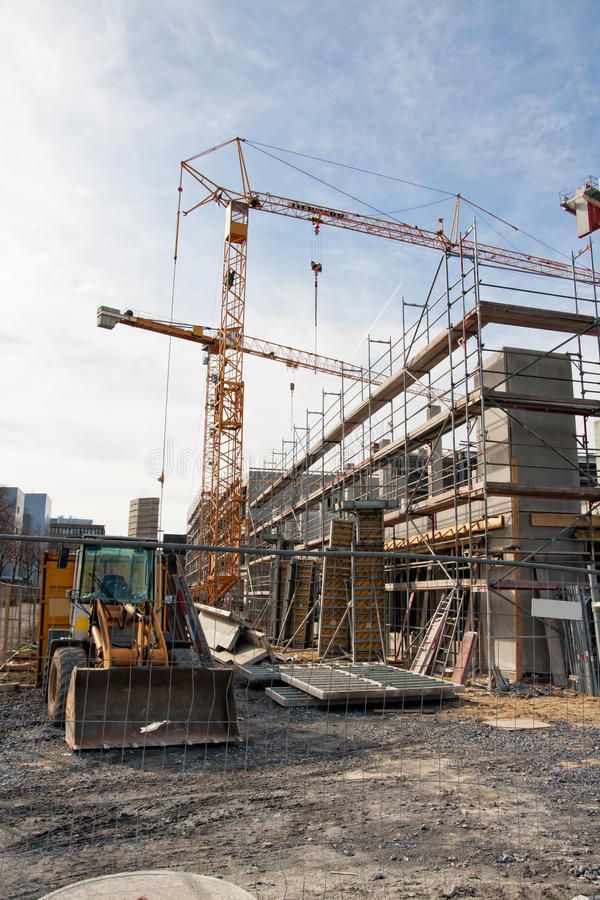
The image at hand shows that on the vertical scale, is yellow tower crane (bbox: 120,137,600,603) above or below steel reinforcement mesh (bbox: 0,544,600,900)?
above

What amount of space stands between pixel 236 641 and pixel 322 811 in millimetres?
10994

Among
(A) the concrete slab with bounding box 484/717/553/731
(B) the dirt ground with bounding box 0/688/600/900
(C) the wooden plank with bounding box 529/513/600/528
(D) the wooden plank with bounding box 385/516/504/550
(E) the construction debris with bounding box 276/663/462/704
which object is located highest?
(C) the wooden plank with bounding box 529/513/600/528

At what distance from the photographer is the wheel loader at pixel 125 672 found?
7.45 m

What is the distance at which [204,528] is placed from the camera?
131 feet

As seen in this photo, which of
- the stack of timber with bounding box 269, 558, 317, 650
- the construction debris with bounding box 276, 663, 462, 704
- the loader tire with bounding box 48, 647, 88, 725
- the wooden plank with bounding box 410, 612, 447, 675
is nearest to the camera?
the loader tire with bounding box 48, 647, 88, 725

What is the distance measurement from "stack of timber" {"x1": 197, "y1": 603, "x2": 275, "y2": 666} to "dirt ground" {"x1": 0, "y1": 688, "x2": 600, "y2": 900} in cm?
569

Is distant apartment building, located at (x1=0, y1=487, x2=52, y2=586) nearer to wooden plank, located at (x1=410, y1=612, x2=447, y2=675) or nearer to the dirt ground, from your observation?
wooden plank, located at (x1=410, y1=612, x2=447, y2=675)

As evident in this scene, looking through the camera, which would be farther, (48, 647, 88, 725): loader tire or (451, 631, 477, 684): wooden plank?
(451, 631, 477, 684): wooden plank

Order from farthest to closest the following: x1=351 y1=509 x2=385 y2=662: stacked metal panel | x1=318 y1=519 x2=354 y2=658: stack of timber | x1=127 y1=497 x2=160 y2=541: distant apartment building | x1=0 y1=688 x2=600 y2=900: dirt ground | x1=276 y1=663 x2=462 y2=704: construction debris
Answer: x1=127 y1=497 x2=160 y2=541: distant apartment building, x1=318 y1=519 x2=354 y2=658: stack of timber, x1=351 y1=509 x2=385 y2=662: stacked metal panel, x1=276 y1=663 x2=462 y2=704: construction debris, x1=0 y1=688 x2=600 y2=900: dirt ground

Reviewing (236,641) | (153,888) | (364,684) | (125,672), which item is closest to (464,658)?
(364,684)

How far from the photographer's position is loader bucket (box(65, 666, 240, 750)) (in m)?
7.38

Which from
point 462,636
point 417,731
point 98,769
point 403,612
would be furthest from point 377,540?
point 98,769

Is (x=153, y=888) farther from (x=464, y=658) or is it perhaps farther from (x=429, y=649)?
(x=429, y=649)

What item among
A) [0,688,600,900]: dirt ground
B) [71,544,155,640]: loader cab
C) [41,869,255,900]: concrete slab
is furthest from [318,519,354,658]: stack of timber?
[41,869,255,900]: concrete slab
